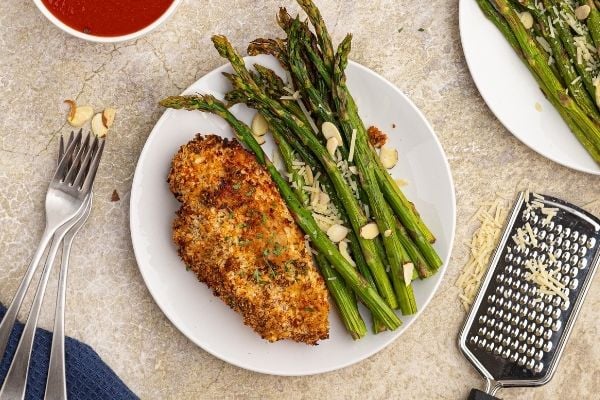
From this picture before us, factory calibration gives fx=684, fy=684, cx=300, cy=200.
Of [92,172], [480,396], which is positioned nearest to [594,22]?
[480,396]

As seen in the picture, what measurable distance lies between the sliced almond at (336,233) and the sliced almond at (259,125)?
655mm

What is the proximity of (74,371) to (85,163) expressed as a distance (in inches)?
45.7

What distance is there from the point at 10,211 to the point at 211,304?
4.17ft

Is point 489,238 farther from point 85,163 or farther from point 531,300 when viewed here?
point 85,163

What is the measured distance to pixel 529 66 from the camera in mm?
3959

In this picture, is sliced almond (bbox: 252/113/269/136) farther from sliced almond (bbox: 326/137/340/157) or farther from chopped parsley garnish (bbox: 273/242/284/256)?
chopped parsley garnish (bbox: 273/242/284/256)

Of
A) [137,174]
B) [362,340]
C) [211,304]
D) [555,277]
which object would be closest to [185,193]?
[137,174]

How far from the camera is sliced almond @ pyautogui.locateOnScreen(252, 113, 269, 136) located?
3.77 meters

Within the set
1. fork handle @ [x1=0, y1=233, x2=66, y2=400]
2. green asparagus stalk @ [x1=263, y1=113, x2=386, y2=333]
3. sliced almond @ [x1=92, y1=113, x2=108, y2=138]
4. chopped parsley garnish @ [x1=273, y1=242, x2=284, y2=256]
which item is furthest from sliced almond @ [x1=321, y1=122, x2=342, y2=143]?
fork handle @ [x1=0, y1=233, x2=66, y2=400]

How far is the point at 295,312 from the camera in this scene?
3506mm

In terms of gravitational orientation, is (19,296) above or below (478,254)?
above

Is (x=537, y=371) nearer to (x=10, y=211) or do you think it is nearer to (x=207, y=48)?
(x=207, y=48)

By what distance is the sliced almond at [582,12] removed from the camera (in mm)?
3900

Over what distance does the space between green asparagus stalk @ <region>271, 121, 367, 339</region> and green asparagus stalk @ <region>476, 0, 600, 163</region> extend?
4.63 ft
